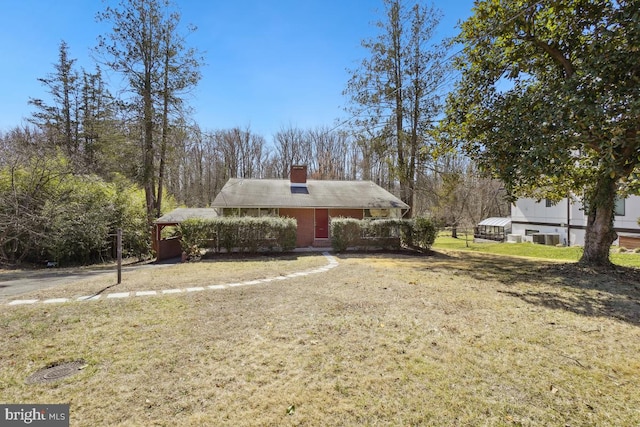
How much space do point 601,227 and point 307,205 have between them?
11.4m

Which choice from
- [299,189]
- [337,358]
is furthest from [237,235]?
[337,358]

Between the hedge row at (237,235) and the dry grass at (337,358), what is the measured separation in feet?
21.8

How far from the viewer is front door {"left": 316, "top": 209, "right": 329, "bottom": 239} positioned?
1650 centimetres

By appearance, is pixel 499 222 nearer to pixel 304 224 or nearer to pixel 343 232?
pixel 304 224

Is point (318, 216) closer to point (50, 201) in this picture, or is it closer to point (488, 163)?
point (488, 163)

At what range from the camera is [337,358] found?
10.7ft

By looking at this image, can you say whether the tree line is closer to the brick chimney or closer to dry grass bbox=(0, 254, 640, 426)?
the brick chimney

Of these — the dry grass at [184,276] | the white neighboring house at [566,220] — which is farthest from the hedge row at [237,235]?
the white neighboring house at [566,220]

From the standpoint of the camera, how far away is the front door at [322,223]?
16500 mm

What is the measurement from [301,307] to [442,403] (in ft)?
9.20

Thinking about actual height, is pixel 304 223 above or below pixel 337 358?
above

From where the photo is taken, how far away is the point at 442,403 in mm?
2504

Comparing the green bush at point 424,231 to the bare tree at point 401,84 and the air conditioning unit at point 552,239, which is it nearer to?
the bare tree at point 401,84

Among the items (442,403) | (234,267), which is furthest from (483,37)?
(234,267)
